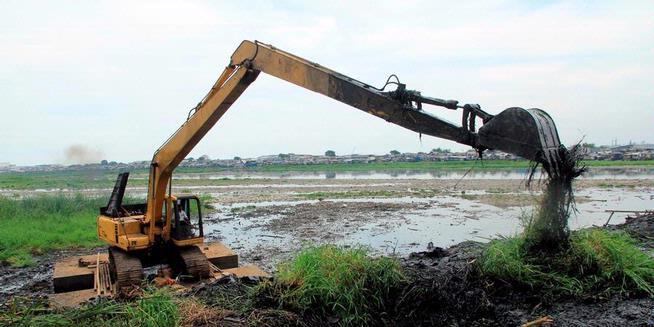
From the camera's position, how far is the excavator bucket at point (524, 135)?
5027 millimetres

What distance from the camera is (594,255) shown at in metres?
6.24

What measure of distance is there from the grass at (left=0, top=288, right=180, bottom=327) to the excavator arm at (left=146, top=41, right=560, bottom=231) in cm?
310

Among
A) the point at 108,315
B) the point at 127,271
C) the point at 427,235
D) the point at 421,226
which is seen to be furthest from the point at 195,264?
the point at 421,226

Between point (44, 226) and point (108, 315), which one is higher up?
point (108, 315)

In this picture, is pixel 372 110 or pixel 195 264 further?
pixel 195 264

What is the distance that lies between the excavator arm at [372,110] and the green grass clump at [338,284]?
68.5 inches

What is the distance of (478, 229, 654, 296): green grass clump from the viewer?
19.9ft

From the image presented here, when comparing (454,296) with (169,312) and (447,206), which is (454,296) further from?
(447,206)

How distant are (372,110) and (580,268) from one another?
3245 millimetres

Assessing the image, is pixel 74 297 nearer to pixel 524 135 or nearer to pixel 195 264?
pixel 195 264

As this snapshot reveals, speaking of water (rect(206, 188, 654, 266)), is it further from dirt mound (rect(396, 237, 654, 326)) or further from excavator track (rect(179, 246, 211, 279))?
dirt mound (rect(396, 237, 654, 326))

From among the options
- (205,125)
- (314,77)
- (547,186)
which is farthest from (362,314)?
(205,125)

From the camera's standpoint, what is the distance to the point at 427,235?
17.0 m

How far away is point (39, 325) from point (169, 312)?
3.90 feet
